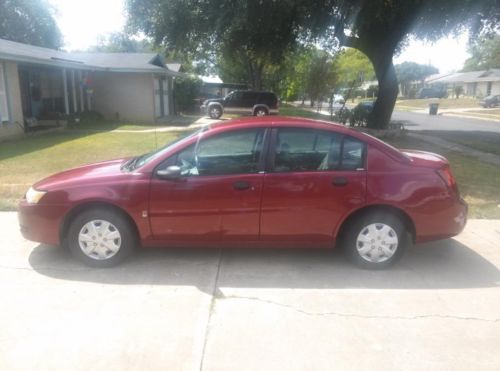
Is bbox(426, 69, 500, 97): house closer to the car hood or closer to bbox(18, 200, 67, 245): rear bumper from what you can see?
the car hood

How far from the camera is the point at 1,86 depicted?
14.8 meters

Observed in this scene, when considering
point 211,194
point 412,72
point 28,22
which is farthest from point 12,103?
point 412,72

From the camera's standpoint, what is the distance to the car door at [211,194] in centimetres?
432

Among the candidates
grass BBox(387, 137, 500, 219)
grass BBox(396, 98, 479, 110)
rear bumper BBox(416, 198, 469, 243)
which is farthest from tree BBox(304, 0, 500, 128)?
grass BBox(396, 98, 479, 110)

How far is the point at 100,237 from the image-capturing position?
4.41 m

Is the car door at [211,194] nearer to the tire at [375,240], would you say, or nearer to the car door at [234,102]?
the tire at [375,240]

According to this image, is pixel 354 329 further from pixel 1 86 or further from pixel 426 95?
pixel 426 95

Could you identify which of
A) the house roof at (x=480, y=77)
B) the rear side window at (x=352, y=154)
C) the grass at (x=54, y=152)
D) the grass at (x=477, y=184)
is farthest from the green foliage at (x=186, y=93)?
the house roof at (x=480, y=77)

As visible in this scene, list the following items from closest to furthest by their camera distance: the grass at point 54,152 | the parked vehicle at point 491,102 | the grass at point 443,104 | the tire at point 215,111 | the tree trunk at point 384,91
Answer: the grass at point 54,152 < the tree trunk at point 384,91 < the tire at point 215,111 < the parked vehicle at point 491,102 < the grass at point 443,104

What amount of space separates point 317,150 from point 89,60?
22123mm

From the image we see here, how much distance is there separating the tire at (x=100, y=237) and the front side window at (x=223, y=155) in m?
0.80

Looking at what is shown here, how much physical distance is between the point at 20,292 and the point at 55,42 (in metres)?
47.7

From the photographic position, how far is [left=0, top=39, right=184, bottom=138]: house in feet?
61.8

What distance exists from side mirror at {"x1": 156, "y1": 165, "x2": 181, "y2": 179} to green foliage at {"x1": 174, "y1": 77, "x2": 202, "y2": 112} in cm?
2575
